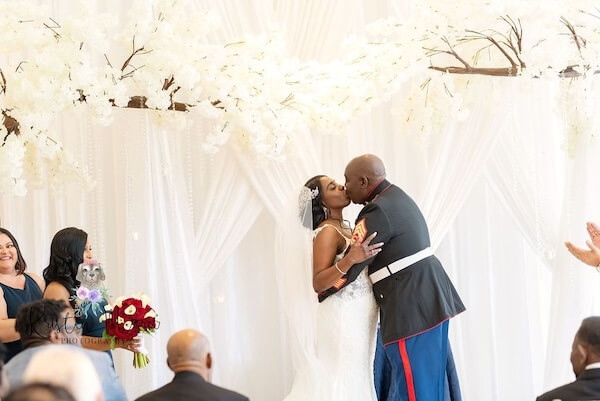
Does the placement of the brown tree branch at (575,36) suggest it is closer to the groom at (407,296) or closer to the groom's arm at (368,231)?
the groom at (407,296)

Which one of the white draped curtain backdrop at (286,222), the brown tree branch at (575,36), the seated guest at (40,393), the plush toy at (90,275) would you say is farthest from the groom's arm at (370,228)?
the seated guest at (40,393)

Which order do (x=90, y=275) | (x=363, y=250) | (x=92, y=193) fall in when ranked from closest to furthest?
(x=90, y=275) < (x=363, y=250) < (x=92, y=193)

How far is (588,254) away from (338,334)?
1.38 metres

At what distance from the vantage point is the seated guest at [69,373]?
2.96 meters

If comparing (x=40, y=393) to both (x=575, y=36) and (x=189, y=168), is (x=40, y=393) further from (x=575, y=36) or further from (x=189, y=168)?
(x=575, y=36)

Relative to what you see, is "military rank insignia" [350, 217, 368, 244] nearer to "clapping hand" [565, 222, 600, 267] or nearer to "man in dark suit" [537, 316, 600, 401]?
"clapping hand" [565, 222, 600, 267]

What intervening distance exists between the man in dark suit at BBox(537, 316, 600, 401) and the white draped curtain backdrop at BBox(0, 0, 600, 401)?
2266 mm

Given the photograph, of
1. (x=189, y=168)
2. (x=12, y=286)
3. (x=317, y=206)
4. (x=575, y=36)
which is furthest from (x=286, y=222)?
(x=575, y=36)

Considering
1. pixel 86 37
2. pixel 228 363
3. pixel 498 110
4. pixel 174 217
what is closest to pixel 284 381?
pixel 228 363

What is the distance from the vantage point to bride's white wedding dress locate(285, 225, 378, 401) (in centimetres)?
495

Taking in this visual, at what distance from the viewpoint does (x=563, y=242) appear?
18.0 feet

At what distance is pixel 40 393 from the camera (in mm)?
2232

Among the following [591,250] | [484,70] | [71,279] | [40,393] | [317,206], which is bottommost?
[40,393]

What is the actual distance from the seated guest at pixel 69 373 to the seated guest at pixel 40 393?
0.65 meters
